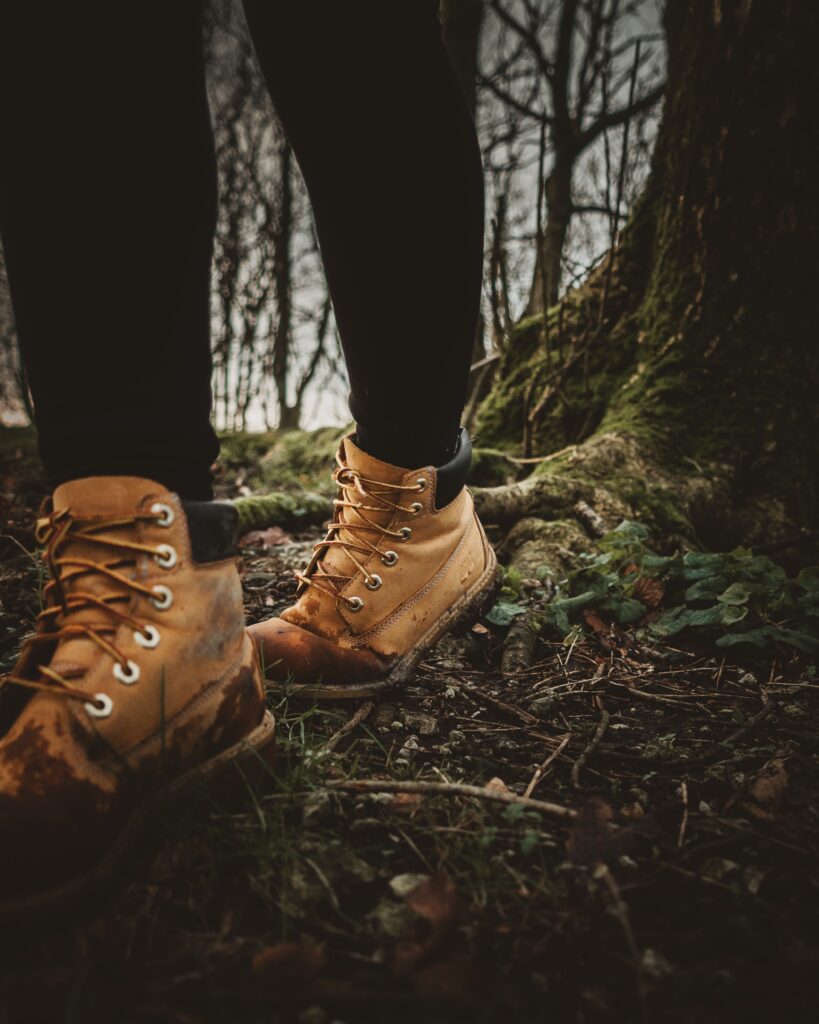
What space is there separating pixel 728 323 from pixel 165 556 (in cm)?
267

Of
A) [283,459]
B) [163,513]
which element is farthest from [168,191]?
[283,459]

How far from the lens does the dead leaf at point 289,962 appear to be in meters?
0.69

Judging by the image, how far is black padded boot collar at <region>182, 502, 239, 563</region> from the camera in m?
0.99

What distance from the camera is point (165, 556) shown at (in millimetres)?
959

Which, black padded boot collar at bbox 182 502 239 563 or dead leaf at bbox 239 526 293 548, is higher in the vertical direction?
black padded boot collar at bbox 182 502 239 563

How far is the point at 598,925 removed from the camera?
773mm

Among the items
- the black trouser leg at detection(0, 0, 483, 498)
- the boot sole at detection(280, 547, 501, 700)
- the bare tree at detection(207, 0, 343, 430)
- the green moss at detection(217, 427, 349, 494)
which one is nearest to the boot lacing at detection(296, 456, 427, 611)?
the boot sole at detection(280, 547, 501, 700)

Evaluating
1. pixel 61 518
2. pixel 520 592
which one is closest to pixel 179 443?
pixel 61 518

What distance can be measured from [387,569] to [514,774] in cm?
51

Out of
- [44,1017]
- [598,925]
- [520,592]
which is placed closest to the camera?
[44,1017]

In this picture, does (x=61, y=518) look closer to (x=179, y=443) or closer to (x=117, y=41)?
(x=179, y=443)

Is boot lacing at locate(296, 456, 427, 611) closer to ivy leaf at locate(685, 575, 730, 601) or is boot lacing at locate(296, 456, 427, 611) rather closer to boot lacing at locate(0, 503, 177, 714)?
boot lacing at locate(0, 503, 177, 714)

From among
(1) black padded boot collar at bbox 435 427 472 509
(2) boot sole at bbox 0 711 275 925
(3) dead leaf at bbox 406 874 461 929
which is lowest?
(3) dead leaf at bbox 406 874 461 929

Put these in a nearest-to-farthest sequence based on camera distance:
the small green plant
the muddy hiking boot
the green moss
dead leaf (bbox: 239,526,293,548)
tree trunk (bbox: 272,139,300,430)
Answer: the muddy hiking boot, the small green plant, dead leaf (bbox: 239,526,293,548), the green moss, tree trunk (bbox: 272,139,300,430)
